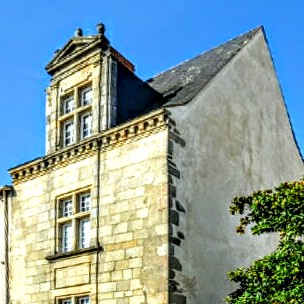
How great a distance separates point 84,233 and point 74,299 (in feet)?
5.07

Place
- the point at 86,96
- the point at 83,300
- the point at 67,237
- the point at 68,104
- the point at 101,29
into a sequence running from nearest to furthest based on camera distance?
the point at 83,300
the point at 67,237
the point at 101,29
the point at 86,96
the point at 68,104

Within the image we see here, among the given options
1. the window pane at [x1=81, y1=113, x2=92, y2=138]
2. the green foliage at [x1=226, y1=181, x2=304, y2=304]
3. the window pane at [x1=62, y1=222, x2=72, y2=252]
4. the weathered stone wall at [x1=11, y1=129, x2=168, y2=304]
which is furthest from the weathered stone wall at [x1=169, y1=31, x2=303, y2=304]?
the window pane at [x1=62, y1=222, x2=72, y2=252]

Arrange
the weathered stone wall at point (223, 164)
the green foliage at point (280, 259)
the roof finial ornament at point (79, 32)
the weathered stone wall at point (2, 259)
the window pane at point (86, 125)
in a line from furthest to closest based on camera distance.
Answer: the roof finial ornament at point (79, 32), the weathered stone wall at point (2, 259), the window pane at point (86, 125), the weathered stone wall at point (223, 164), the green foliage at point (280, 259)

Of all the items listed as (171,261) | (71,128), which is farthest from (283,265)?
(71,128)

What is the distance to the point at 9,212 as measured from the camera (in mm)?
16531

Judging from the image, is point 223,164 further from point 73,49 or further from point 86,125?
point 73,49

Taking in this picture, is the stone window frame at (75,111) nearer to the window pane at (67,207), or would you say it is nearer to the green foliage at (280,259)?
the window pane at (67,207)

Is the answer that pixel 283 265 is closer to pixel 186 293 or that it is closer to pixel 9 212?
pixel 186 293

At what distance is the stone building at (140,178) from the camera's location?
12945 millimetres

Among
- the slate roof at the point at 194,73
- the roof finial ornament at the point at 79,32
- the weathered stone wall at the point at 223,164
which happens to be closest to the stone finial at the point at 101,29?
the roof finial ornament at the point at 79,32

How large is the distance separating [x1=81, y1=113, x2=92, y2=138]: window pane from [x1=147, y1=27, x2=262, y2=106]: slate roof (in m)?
2.03

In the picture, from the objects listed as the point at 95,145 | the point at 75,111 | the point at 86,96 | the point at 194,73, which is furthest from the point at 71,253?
the point at 194,73

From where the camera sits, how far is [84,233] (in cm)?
1445

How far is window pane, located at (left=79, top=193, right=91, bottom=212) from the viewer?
14.5 meters
